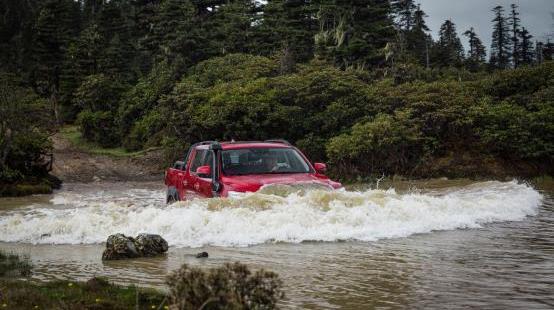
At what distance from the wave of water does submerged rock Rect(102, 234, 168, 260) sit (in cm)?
97

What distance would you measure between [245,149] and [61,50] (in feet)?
172

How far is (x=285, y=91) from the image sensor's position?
29422mm

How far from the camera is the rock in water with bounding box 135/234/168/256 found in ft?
27.3

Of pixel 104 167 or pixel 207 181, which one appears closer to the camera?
pixel 207 181

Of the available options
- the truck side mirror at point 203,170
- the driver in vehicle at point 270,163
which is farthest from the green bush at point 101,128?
the truck side mirror at point 203,170

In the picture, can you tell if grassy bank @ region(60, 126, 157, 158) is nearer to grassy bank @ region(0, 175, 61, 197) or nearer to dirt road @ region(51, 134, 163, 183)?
dirt road @ region(51, 134, 163, 183)

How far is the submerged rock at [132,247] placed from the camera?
8.16 meters

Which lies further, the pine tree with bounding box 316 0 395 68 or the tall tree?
the tall tree

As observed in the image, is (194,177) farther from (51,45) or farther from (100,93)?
(51,45)

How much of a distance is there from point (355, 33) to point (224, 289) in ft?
123

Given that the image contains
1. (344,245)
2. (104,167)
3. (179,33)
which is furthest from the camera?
(179,33)

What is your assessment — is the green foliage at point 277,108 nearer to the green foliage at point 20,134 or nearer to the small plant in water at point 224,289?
the green foliage at point 20,134

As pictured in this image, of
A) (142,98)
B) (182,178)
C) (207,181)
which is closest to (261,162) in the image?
(207,181)

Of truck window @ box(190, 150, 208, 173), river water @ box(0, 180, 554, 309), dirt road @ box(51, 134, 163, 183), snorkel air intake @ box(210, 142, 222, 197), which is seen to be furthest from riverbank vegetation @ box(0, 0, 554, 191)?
snorkel air intake @ box(210, 142, 222, 197)
